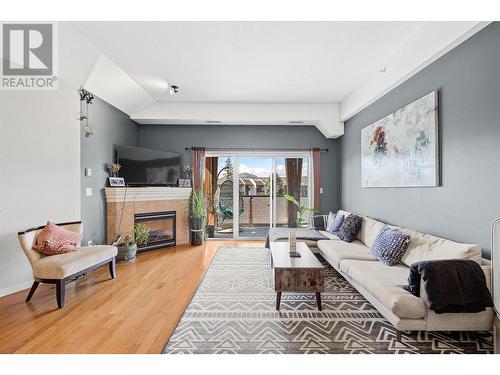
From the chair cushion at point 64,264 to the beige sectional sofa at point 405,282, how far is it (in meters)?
2.99

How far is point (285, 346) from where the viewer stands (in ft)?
6.71

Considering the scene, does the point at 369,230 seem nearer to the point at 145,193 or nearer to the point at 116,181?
the point at 145,193

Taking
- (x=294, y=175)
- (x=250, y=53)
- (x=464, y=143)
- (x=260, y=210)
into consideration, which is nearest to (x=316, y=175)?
(x=294, y=175)

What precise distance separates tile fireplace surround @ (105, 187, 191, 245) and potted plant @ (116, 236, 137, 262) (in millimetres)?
421

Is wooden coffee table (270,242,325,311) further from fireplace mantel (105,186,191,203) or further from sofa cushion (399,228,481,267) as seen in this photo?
fireplace mantel (105,186,191,203)

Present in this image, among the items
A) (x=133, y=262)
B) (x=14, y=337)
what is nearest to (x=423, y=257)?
(x=14, y=337)

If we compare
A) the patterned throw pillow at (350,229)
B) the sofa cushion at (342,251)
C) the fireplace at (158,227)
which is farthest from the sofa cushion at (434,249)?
the fireplace at (158,227)

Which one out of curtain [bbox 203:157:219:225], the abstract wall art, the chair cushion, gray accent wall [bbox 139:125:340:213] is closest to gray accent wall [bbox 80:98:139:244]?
gray accent wall [bbox 139:125:340:213]

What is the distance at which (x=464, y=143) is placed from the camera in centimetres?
251

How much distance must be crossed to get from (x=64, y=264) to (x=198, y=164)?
358 cm

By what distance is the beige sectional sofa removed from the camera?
202 centimetres

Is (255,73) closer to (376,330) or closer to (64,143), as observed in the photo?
(64,143)

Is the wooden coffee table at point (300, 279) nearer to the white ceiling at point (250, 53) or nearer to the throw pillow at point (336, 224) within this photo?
the throw pillow at point (336, 224)

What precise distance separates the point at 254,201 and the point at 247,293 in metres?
3.37
